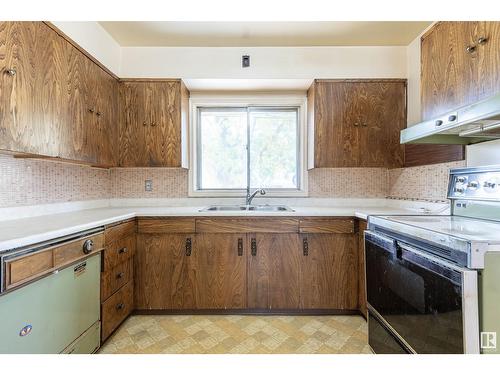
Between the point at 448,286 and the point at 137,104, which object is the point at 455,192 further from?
the point at 137,104

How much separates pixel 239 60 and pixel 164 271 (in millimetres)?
1961

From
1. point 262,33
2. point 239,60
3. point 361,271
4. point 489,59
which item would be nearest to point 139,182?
point 239,60

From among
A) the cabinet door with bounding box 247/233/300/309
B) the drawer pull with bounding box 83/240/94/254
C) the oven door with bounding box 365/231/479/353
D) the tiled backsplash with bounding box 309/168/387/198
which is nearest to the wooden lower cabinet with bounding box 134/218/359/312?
the cabinet door with bounding box 247/233/300/309

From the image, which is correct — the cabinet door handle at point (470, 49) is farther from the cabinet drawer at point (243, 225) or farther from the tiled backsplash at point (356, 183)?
the cabinet drawer at point (243, 225)

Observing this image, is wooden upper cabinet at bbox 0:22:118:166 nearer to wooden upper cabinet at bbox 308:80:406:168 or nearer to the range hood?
wooden upper cabinet at bbox 308:80:406:168

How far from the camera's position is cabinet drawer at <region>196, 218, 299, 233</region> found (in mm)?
1977

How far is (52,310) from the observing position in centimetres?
118

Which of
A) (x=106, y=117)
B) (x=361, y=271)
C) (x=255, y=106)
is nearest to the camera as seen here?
(x=361, y=271)

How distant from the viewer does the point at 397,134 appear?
2.19 m

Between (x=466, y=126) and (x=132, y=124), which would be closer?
(x=466, y=126)

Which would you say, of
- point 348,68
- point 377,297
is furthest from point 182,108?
point 377,297

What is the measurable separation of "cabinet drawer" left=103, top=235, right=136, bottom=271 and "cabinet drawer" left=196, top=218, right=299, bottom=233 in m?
0.51

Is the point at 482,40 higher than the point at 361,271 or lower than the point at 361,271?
higher

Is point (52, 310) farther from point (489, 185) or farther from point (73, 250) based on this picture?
point (489, 185)
